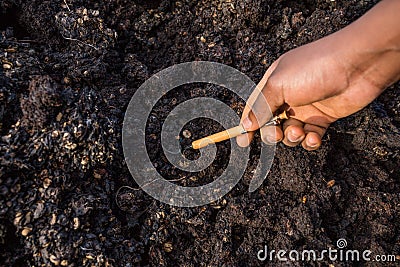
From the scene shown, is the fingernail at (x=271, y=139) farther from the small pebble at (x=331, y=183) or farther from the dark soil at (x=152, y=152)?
the small pebble at (x=331, y=183)

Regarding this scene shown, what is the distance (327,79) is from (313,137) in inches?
11.0

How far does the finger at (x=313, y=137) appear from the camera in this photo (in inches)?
67.9

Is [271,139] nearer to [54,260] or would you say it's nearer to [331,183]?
[331,183]

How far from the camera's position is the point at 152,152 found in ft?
5.61

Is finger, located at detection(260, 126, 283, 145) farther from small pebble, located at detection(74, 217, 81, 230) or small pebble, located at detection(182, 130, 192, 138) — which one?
small pebble, located at detection(74, 217, 81, 230)

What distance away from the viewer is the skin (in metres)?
1.40

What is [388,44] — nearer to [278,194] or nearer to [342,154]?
[342,154]

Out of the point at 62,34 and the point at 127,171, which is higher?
the point at 62,34

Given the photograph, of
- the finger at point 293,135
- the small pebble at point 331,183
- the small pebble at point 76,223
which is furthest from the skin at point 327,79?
the small pebble at point 76,223

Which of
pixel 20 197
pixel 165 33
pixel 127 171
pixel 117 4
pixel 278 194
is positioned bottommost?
pixel 278 194

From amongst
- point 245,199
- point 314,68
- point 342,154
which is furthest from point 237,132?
point 342,154

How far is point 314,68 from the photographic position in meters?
1.56

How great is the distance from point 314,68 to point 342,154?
515mm

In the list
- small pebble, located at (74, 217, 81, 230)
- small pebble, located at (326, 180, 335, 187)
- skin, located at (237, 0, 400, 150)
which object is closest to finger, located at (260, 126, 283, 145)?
skin, located at (237, 0, 400, 150)
